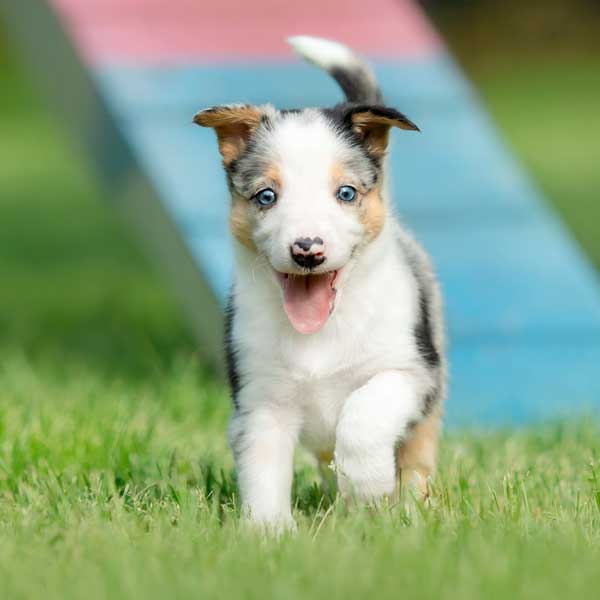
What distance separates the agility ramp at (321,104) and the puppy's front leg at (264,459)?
74.7 inches

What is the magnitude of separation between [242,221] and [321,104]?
3.22 metres

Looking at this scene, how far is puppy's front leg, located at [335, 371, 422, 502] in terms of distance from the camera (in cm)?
351

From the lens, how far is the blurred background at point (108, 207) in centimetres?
775

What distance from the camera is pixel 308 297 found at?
3650 millimetres

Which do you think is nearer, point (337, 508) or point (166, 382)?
point (337, 508)

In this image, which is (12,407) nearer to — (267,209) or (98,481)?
(98,481)

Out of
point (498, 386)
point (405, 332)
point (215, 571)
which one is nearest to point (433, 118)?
point (498, 386)

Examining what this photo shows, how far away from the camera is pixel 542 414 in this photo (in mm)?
5562

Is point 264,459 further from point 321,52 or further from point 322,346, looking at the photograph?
point 321,52

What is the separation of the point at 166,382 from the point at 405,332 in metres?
2.21

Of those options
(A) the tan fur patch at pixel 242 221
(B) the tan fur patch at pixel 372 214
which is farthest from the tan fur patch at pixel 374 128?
(A) the tan fur patch at pixel 242 221

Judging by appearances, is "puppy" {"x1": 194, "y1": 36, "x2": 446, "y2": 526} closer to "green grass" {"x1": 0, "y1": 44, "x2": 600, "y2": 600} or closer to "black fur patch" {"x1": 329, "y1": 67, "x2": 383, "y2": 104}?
"green grass" {"x1": 0, "y1": 44, "x2": 600, "y2": 600}

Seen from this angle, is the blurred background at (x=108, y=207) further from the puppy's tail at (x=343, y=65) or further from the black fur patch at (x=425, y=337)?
the black fur patch at (x=425, y=337)

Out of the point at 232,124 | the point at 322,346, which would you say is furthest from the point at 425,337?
the point at 232,124
